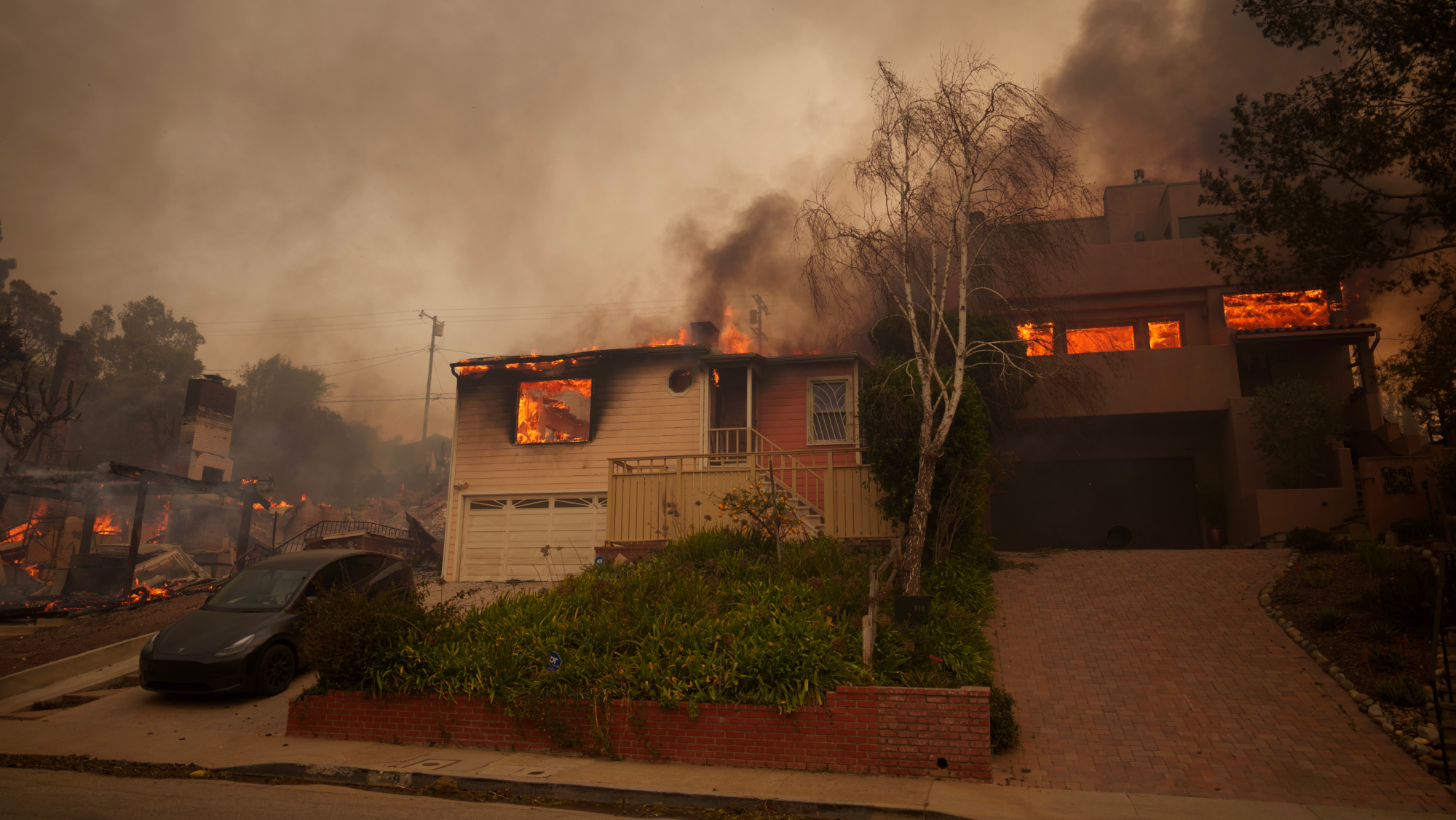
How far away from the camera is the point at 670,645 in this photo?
802 cm

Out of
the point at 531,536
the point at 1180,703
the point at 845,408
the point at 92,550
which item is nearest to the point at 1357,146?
the point at 1180,703

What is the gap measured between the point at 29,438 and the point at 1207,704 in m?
25.0

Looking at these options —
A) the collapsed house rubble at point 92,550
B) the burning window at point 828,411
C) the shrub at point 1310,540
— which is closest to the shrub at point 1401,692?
the shrub at point 1310,540

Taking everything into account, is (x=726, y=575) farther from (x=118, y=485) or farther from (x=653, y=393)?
(x=118, y=485)

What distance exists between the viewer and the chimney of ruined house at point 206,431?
93.1 feet

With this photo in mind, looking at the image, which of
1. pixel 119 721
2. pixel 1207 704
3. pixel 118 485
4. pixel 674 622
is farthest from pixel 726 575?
pixel 118 485

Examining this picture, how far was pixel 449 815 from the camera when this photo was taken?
5.89 metres

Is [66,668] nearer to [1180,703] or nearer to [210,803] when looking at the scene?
[210,803]

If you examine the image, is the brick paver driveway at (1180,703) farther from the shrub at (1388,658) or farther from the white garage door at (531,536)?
the white garage door at (531,536)

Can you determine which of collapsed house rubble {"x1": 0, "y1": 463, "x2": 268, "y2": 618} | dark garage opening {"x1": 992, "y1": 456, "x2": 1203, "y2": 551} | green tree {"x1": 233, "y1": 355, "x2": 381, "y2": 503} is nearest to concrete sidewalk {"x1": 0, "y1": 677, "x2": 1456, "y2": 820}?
collapsed house rubble {"x1": 0, "y1": 463, "x2": 268, "y2": 618}

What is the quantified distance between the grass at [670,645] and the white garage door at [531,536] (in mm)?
7779

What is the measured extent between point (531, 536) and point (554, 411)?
9.76 ft

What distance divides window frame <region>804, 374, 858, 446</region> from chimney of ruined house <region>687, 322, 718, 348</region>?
321 cm

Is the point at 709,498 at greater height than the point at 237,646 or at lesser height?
greater
